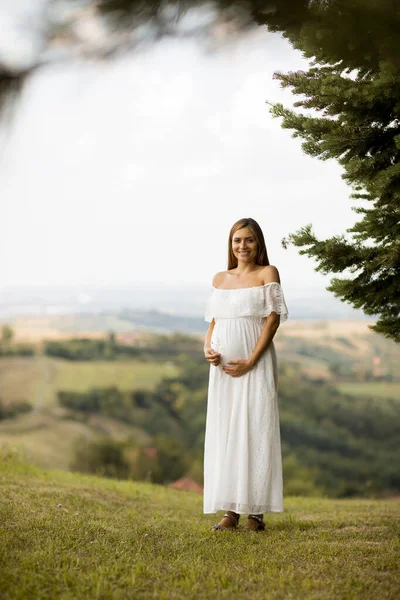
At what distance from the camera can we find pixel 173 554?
153 inches

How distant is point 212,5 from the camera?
3.36 metres

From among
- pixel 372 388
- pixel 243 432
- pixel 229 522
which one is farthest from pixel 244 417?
pixel 372 388

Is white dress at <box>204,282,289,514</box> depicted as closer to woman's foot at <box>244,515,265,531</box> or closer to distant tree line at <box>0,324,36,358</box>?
woman's foot at <box>244,515,265,531</box>

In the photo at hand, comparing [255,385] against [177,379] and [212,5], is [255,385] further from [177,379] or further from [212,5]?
[177,379]

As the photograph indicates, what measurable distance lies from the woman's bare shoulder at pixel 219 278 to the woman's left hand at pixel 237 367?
0.62 meters

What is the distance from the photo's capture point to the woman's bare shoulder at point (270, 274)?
4.86 meters

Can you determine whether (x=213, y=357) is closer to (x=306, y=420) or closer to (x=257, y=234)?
(x=257, y=234)

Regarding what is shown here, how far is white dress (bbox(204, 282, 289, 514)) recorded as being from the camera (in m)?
4.69

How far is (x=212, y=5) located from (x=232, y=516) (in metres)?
3.30

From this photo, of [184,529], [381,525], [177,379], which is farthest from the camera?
[177,379]

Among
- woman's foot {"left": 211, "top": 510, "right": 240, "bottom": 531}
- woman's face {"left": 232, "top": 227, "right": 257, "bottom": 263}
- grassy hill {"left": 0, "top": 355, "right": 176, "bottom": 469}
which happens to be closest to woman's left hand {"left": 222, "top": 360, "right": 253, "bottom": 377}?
woman's face {"left": 232, "top": 227, "right": 257, "bottom": 263}

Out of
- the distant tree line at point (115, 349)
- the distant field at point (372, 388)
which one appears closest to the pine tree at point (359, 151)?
the distant field at point (372, 388)

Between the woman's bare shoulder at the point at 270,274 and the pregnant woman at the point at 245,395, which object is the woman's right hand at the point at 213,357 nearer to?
the pregnant woman at the point at 245,395

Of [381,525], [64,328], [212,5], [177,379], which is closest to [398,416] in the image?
[177,379]
